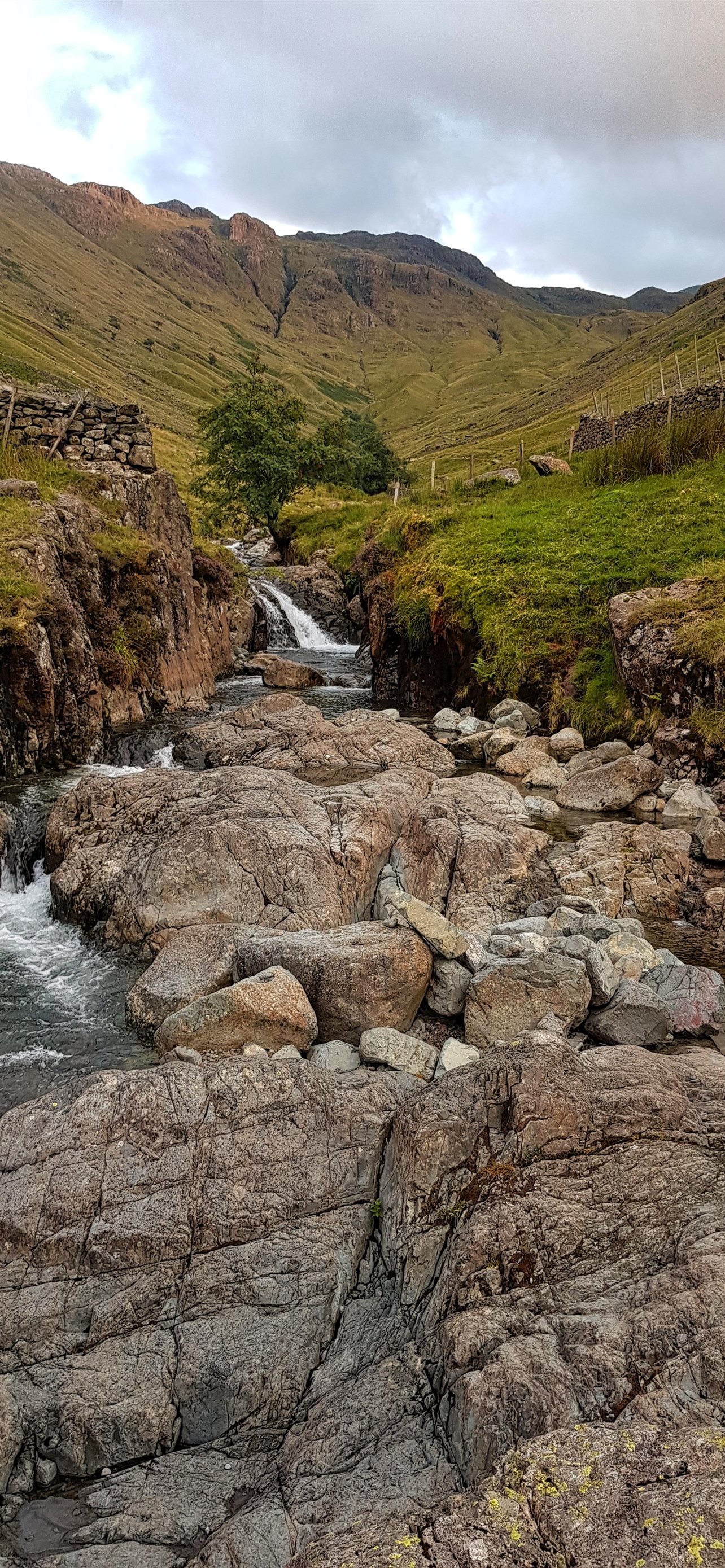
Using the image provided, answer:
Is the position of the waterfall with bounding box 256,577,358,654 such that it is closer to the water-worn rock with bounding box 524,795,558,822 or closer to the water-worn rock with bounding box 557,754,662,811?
the water-worn rock with bounding box 557,754,662,811

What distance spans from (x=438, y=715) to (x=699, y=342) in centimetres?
11382

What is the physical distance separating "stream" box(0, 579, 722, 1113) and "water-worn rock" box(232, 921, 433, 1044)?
1794 millimetres

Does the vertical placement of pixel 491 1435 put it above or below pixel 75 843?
below

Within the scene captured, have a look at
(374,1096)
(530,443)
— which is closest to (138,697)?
(374,1096)

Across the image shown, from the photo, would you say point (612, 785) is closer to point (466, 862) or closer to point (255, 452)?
point (466, 862)

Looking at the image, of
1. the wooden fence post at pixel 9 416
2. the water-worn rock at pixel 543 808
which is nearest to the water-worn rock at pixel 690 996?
the water-worn rock at pixel 543 808

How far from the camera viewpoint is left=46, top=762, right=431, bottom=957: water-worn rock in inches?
441

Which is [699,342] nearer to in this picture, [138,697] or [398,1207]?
[138,697]

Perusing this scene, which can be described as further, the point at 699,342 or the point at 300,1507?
the point at 699,342

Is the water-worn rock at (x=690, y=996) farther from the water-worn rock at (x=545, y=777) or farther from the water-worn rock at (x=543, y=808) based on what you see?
the water-worn rock at (x=545, y=777)

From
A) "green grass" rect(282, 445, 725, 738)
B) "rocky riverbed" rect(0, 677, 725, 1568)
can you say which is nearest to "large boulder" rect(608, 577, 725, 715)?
"green grass" rect(282, 445, 725, 738)

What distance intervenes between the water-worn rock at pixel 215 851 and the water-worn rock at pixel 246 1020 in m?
2.37

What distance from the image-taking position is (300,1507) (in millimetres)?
3797

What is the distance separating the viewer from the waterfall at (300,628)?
36.5 meters
